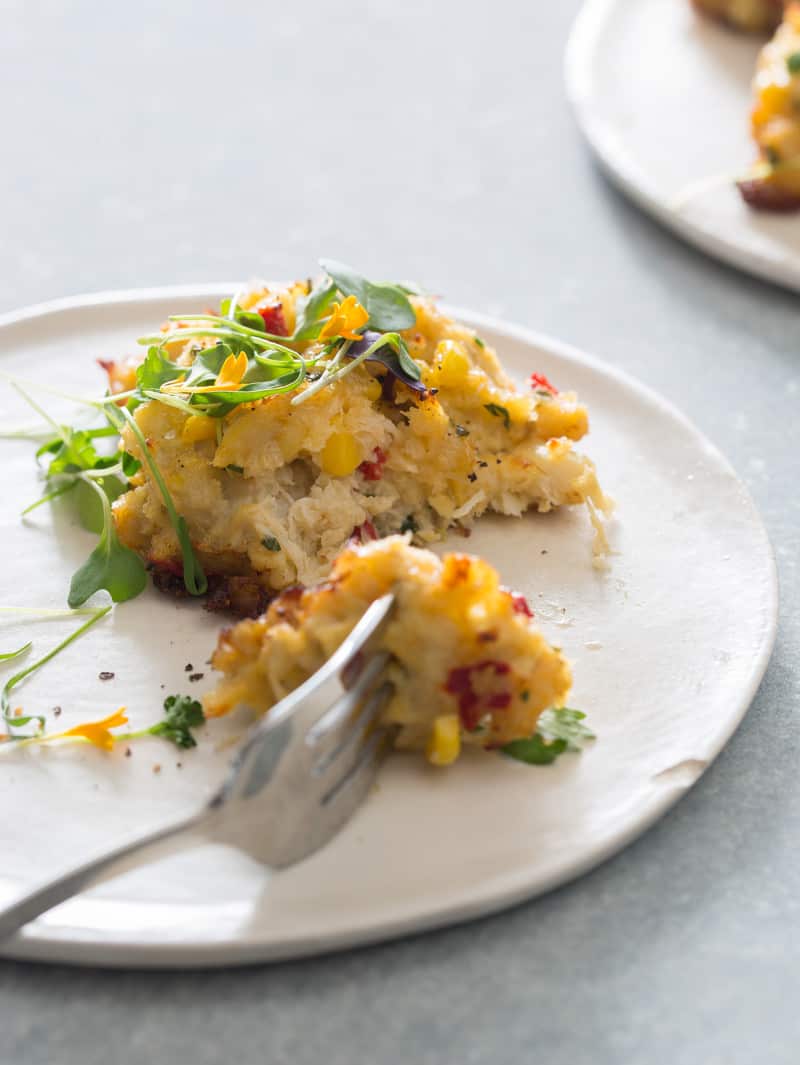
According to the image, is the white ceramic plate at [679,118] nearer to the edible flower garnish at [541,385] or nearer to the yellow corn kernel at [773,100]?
the yellow corn kernel at [773,100]

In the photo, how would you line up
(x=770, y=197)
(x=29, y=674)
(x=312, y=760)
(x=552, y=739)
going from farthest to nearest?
(x=770, y=197) → (x=29, y=674) → (x=552, y=739) → (x=312, y=760)

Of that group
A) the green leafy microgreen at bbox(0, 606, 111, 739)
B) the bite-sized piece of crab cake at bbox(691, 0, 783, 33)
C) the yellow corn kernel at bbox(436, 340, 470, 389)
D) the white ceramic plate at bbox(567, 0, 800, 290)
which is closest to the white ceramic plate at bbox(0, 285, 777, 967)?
the green leafy microgreen at bbox(0, 606, 111, 739)

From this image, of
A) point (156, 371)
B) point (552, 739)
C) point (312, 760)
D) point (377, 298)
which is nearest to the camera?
point (312, 760)

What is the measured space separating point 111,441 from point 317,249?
63.3 inches

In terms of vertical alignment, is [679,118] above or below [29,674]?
above

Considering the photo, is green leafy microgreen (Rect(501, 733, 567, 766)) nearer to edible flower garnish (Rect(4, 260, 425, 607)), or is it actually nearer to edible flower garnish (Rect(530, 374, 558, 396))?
edible flower garnish (Rect(4, 260, 425, 607))

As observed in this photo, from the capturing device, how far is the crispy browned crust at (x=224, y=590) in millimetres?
2516

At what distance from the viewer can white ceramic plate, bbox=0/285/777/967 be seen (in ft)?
6.29

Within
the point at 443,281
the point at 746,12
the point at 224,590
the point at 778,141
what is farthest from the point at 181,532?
the point at 746,12

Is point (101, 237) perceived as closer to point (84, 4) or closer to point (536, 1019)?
point (84, 4)

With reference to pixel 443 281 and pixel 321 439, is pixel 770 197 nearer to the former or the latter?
pixel 443 281

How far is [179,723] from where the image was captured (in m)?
2.23

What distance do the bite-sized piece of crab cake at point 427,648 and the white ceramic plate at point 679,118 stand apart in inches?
85.1

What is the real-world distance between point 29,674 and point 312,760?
658 mm
